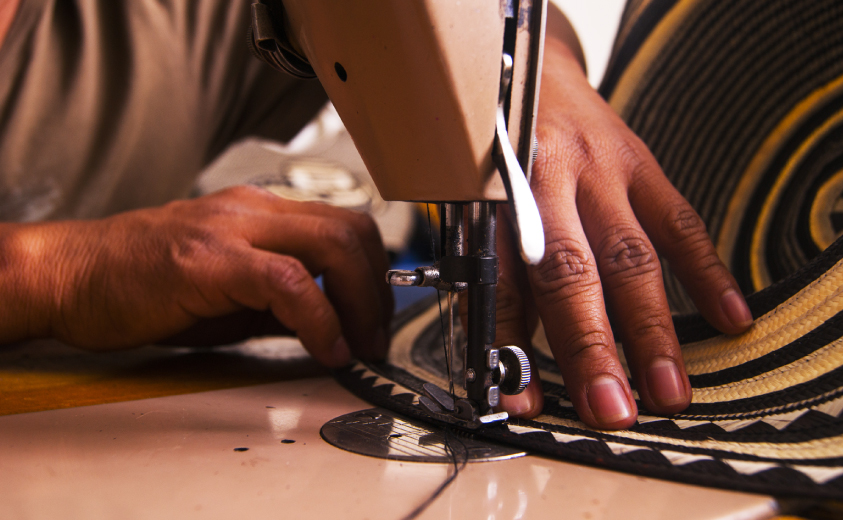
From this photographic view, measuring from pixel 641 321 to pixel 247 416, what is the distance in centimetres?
32

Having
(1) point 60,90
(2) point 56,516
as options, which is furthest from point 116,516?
(1) point 60,90

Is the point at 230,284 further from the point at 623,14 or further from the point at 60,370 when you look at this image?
the point at 623,14

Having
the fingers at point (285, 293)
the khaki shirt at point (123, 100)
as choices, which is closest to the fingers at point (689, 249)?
the fingers at point (285, 293)

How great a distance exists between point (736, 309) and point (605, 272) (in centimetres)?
11

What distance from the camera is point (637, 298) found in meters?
0.49

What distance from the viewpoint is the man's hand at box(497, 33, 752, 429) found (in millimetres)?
444

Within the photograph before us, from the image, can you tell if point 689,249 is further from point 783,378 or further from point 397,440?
point 397,440

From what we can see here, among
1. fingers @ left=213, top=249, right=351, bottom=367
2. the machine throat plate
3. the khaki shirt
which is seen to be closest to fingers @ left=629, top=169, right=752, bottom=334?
the machine throat plate

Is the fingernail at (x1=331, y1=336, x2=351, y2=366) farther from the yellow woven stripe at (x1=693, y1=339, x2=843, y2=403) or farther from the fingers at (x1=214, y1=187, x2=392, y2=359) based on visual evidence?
the yellow woven stripe at (x1=693, y1=339, x2=843, y2=403)

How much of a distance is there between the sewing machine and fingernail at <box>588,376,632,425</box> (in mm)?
61

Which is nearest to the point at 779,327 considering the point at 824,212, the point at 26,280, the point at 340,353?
the point at 824,212

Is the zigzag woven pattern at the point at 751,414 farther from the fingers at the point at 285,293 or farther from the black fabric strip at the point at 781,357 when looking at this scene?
the fingers at the point at 285,293

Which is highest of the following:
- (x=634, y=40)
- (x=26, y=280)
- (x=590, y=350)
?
(x=634, y=40)

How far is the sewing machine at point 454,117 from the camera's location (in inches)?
14.0
